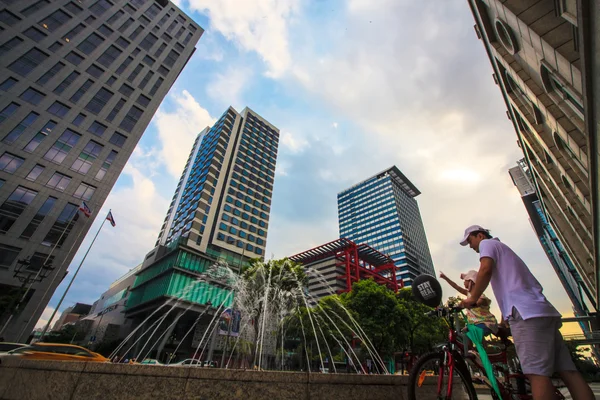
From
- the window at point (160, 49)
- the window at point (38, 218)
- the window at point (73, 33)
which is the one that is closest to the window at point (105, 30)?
the window at point (73, 33)

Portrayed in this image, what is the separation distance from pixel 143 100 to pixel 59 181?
740 inches

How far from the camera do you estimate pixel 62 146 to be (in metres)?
31.3

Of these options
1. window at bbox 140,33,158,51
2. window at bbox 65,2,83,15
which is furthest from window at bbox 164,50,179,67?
window at bbox 65,2,83,15

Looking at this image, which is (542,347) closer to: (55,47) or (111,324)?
(55,47)

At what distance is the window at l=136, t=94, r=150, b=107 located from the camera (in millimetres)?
41031

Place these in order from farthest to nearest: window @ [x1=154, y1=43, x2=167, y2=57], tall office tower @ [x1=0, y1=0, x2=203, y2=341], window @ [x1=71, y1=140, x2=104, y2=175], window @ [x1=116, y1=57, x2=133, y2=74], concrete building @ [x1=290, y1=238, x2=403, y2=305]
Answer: concrete building @ [x1=290, y1=238, x2=403, y2=305] < window @ [x1=154, y1=43, x2=167, y2=57] < window @ [x1=116, y1=57, x2=133, y2=74] < window @ [x1=71, y1=140, x2=104, y2=175] < tall office tower @ [x1=0, y1=0, x2=203, y2=341]

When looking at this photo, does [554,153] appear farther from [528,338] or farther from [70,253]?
[70,253]

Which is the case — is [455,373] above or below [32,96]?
below

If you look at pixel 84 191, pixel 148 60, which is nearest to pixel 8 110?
pixel 84 191

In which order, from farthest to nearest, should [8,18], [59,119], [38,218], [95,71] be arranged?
[95,71] → [59,119] → [8,18] → [38,218]

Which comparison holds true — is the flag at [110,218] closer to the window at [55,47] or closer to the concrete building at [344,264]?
the window at [55,47]

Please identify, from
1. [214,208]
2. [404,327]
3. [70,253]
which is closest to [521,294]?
[404,327]

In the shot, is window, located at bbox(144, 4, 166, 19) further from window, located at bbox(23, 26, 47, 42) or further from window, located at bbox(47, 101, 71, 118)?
window, located at bbox(47, 101, 71, 118)

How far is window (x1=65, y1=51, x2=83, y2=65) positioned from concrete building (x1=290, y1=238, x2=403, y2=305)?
5572cm
